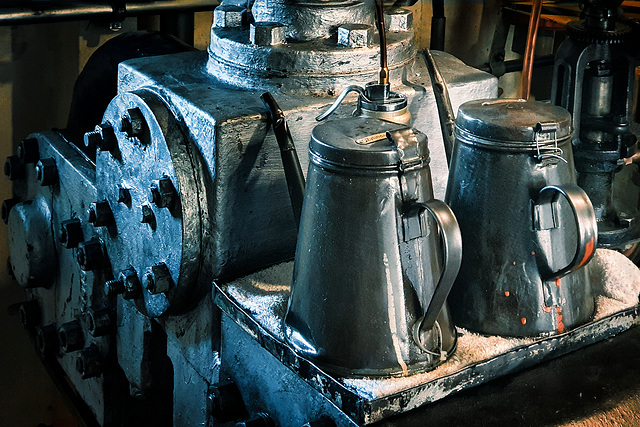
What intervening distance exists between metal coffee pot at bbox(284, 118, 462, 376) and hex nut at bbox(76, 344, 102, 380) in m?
0.68

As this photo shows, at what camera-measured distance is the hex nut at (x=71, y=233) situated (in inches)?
59.5

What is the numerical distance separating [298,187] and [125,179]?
1.13 ft

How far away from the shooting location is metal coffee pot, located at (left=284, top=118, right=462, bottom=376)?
3.11ft

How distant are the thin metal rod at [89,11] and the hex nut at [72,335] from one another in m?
0.67

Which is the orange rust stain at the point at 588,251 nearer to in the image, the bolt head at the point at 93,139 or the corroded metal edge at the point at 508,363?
the corroded metal edge at the point at 508,363

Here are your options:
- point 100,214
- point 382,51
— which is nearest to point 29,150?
point 100,214

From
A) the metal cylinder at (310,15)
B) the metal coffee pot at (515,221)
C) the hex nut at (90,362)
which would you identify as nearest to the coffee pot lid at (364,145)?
the metal coffee pot at (515,221)

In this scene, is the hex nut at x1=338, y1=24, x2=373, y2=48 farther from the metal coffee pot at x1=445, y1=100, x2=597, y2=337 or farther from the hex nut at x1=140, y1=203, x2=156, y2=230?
the hex nut at x1=140, y1=203, x2=156, y2=230

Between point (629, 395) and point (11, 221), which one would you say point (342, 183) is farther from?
point (11, 221)

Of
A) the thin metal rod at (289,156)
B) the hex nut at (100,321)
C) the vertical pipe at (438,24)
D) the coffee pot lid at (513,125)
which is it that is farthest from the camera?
the vertical pipe at (438,24)

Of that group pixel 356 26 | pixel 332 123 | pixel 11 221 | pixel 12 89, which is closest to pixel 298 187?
pixel 332 123

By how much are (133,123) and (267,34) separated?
0.25 m

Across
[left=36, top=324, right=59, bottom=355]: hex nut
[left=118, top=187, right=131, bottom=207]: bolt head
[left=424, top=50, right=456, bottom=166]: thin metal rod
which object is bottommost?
[left=36, top=324, right=59, bottom=355]: hex nut

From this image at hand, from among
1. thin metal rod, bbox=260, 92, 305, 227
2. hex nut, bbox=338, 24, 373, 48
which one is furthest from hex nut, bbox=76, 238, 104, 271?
hex nut, bbox=338, 24, 373, 48
